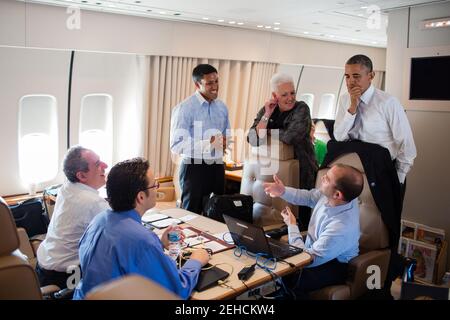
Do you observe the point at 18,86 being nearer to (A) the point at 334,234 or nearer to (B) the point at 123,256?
(B) the point at 123,256

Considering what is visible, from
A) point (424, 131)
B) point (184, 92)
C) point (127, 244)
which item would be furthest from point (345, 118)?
point (184, 92)

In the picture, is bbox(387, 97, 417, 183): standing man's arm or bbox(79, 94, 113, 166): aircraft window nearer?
bbox(387, 97, 417, 183): standing man's arm

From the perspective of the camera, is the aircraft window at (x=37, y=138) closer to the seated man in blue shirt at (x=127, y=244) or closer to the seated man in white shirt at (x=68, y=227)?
the seated man in white shirt at (x=68, y=227)

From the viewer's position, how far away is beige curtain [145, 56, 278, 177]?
5.21 metres

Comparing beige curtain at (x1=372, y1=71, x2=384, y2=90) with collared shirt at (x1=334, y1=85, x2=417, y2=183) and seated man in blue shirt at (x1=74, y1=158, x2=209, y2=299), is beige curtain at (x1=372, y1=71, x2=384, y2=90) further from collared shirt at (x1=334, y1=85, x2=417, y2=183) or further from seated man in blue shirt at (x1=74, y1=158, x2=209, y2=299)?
seated man in blue shirt at (x1=74, y1=158, x2=209, y2=299)

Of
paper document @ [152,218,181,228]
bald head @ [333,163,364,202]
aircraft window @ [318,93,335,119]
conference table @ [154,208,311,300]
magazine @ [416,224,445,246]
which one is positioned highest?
aircraft window @ [318,93,335,119]

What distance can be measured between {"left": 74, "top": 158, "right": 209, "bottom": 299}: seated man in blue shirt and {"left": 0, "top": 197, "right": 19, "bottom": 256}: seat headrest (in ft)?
1.09

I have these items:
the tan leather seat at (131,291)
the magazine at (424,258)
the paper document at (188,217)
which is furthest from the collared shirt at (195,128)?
the tan leather seat at (131,291)

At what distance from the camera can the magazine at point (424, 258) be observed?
12.9 feet

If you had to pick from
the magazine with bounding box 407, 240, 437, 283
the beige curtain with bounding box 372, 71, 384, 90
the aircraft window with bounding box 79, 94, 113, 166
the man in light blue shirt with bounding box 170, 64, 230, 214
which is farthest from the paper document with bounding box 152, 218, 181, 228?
the beige curtain with bounding box 372, 71, 384, 90

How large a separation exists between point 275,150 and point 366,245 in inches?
41.4

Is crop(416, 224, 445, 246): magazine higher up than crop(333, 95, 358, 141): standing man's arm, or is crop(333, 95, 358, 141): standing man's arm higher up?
crop(333, 95, 358, 141): standing man's arm

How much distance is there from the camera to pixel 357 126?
3.22m

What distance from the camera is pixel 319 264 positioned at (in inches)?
103
